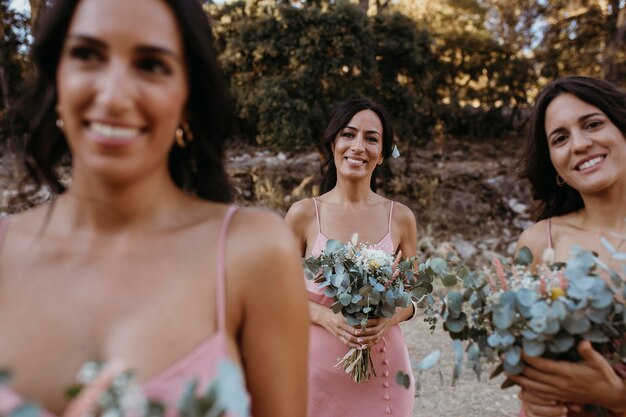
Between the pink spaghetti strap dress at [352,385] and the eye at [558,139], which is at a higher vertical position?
the eye at [558,139]

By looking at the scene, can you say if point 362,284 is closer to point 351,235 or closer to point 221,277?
point 351,235

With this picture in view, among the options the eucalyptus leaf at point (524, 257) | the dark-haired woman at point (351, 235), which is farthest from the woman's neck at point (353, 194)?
the eucalyptus leaf at point (524, 257)

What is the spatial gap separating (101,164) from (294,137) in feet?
34.3

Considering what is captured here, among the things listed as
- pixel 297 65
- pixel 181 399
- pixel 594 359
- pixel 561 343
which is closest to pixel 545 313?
pixel 561 343

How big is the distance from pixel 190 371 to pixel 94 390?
0.31 meters

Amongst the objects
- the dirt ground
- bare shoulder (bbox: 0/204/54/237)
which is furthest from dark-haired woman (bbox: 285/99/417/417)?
the dirt ground

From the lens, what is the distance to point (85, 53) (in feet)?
4.66

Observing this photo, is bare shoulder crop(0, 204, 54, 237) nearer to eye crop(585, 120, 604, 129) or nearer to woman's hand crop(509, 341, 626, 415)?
woman's hand crop(509, 341, 626, 415)

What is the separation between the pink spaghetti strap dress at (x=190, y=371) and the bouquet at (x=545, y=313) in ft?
2.81

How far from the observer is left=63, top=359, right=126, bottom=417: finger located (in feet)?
3.71

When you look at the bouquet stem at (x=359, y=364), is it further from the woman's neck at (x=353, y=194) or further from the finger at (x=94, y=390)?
the finger at (x=94, y=390)

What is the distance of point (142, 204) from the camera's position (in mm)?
1643

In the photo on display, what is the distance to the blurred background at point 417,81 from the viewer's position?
38.6 ft

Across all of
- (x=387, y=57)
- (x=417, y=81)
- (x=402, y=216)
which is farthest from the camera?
(x=417, y=81)
